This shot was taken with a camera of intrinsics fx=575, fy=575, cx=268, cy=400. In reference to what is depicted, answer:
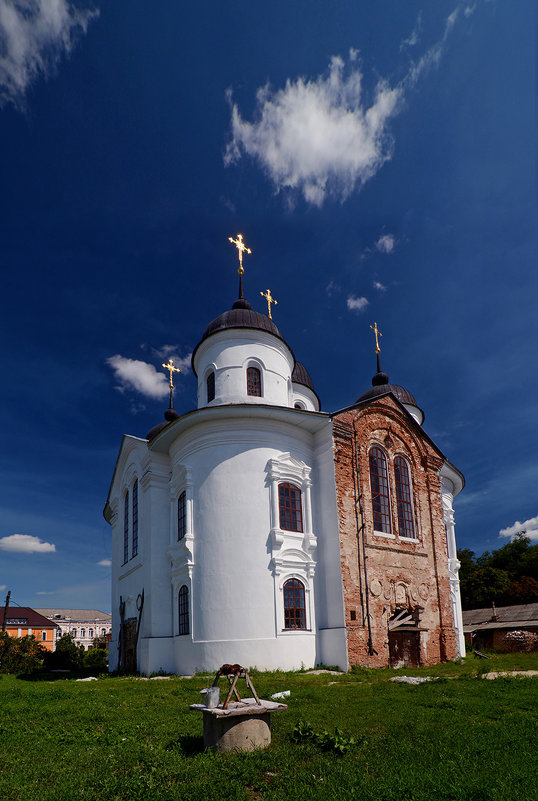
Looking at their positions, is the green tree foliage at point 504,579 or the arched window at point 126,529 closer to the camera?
the arched window at point 126,529

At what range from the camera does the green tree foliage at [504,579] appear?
45.4 m

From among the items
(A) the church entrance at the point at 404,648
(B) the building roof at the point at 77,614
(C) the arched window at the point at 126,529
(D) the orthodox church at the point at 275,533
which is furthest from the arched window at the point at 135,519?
(B) the building roof at the point at 77,614

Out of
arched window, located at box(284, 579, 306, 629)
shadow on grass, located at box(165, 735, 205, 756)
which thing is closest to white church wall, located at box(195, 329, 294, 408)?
arched window, located at box(284, 579, 306, 629)

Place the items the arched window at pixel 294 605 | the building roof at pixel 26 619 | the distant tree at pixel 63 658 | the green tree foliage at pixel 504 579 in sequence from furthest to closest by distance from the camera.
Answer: the building roof at pixel 26 619 < the green tree foliage at pixel 504 579 < the distant tree at pixel 63 658 < the arched window at pixel 294 605

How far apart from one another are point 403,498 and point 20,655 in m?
20.1

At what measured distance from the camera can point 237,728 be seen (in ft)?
21.7

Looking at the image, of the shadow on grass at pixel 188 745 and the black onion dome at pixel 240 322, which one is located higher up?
the black onion dome at pixel 240 322

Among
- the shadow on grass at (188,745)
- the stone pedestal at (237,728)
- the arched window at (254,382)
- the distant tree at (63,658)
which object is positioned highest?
the arched window at (254,382)

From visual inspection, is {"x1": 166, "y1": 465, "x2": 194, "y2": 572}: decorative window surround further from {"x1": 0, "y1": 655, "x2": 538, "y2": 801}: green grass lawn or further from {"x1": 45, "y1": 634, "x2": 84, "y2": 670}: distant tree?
{"x1": 45, "y1": 634, "x2": 84, "y2": 670}: distant tree

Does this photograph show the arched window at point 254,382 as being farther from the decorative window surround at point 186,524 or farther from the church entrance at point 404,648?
the church entrance at point 404,648

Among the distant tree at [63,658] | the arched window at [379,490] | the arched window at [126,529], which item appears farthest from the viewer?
the distant tree at [63,658]

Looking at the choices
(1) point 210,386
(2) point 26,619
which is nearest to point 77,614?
(2) point 26,619

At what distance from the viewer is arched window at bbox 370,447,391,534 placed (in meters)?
19.5

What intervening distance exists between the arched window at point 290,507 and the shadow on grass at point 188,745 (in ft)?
35.7
